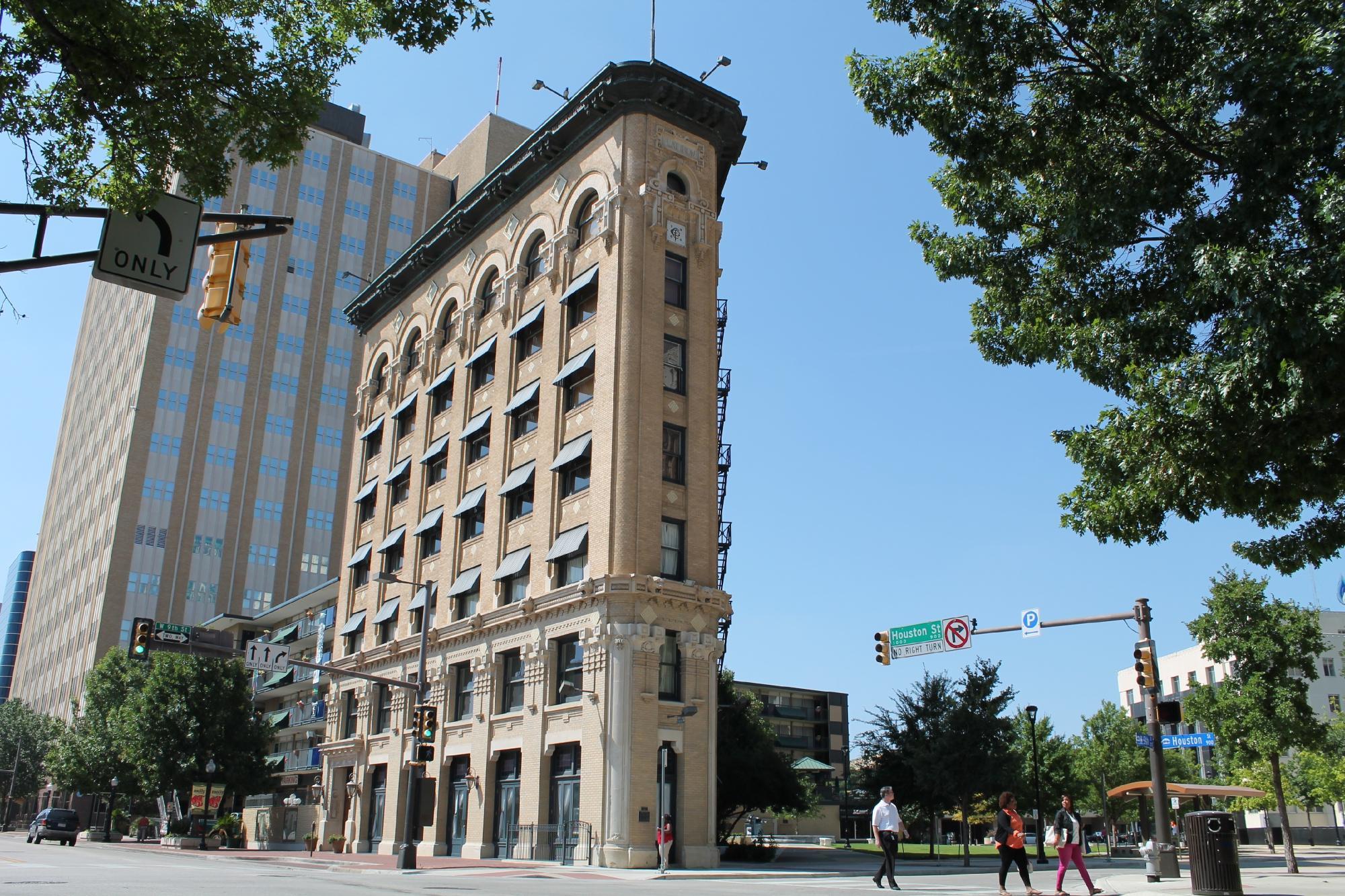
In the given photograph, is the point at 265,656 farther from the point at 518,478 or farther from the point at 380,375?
the point at 380,375

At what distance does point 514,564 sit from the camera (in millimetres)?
37094

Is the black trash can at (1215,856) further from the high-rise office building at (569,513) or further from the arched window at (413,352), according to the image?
the arched window at (413,352)

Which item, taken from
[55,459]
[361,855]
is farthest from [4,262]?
[55,459]

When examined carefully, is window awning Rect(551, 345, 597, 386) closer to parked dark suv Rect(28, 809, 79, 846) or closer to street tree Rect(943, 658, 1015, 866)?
street tree Rect(943, 658, 1015, 866)

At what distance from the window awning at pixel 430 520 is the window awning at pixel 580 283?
11.8 meters

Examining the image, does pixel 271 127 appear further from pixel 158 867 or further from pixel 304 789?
pixel 304 789

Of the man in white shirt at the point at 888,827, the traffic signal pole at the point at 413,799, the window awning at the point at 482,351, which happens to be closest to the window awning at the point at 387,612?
the window awning at the point at 482,351

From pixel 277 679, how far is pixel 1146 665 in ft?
195

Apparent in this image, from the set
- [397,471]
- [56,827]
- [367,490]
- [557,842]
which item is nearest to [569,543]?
[557,842]

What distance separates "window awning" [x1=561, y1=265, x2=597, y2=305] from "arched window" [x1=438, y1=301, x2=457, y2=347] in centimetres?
1102

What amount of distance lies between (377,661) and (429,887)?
28.8 meters

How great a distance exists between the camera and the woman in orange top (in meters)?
17.5

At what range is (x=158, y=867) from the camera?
25.7m

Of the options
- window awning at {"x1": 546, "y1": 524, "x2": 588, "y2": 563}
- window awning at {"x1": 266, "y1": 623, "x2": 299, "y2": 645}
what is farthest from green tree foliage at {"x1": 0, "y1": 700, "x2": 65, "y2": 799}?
window awning at {"x1": 546, "y1": 524, "x2": 588, "y2": 563}
